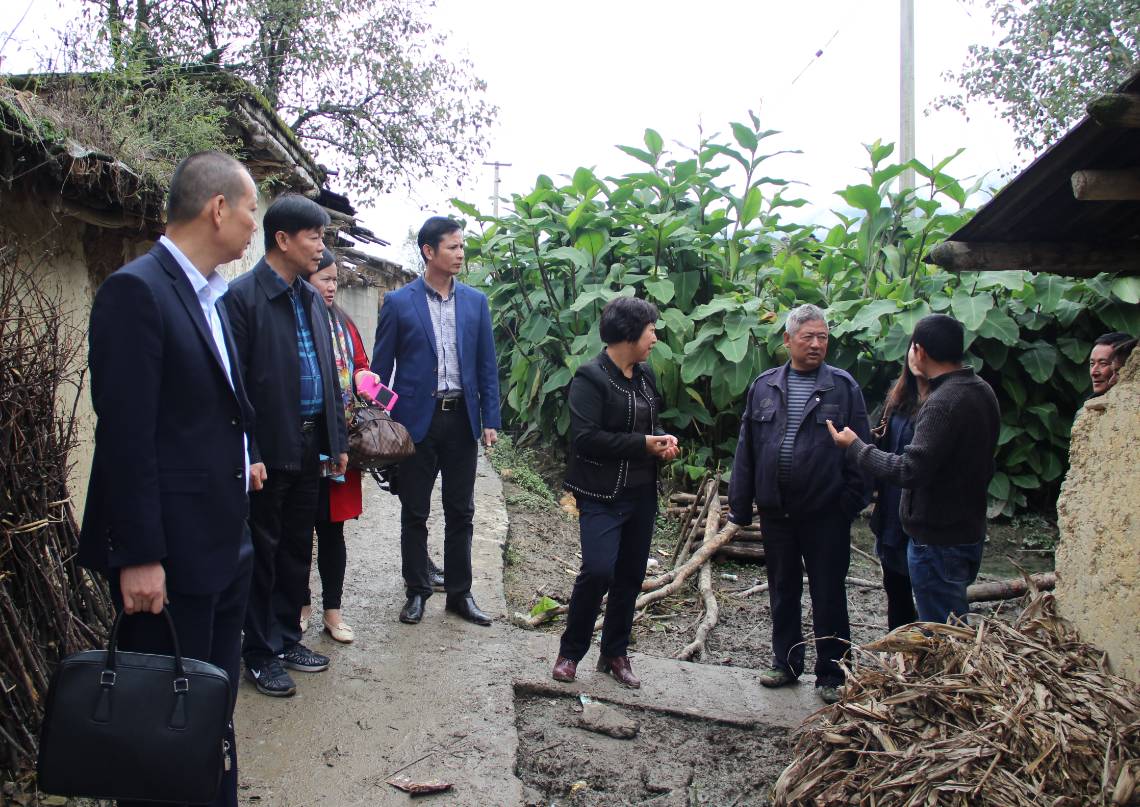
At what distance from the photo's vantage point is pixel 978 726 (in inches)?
104

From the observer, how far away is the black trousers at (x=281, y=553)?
343 centimetres

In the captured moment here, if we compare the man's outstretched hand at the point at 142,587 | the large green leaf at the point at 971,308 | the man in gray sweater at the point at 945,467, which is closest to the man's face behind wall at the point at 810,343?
the man in gray sweater at the point at 945,467

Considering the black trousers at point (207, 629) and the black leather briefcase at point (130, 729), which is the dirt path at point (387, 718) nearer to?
the black trousers at point (207, 629)

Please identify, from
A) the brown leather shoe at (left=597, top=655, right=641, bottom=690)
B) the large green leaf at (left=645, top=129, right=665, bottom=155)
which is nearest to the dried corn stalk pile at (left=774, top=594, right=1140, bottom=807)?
the brown leather shoe at (left=597, top=655, right=641, bottom=690)

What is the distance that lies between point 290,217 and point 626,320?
1.44 metres

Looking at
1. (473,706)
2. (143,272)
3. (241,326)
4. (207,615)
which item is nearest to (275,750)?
(473,706)

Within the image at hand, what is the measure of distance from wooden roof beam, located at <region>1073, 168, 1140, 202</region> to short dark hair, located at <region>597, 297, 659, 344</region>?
1651mm

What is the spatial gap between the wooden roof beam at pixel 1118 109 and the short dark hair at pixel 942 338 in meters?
1.23

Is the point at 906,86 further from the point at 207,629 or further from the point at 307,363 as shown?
the point at 207,629

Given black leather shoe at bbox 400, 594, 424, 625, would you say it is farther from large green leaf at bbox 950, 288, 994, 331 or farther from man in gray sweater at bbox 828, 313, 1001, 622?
large green leaf at bbox 950, 288, 994, 331

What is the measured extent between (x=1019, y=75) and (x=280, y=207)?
49.0ft

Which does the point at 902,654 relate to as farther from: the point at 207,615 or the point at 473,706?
the point at 207,615

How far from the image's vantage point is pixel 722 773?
352cm

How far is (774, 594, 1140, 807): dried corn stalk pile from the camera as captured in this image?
2414 millimetres
